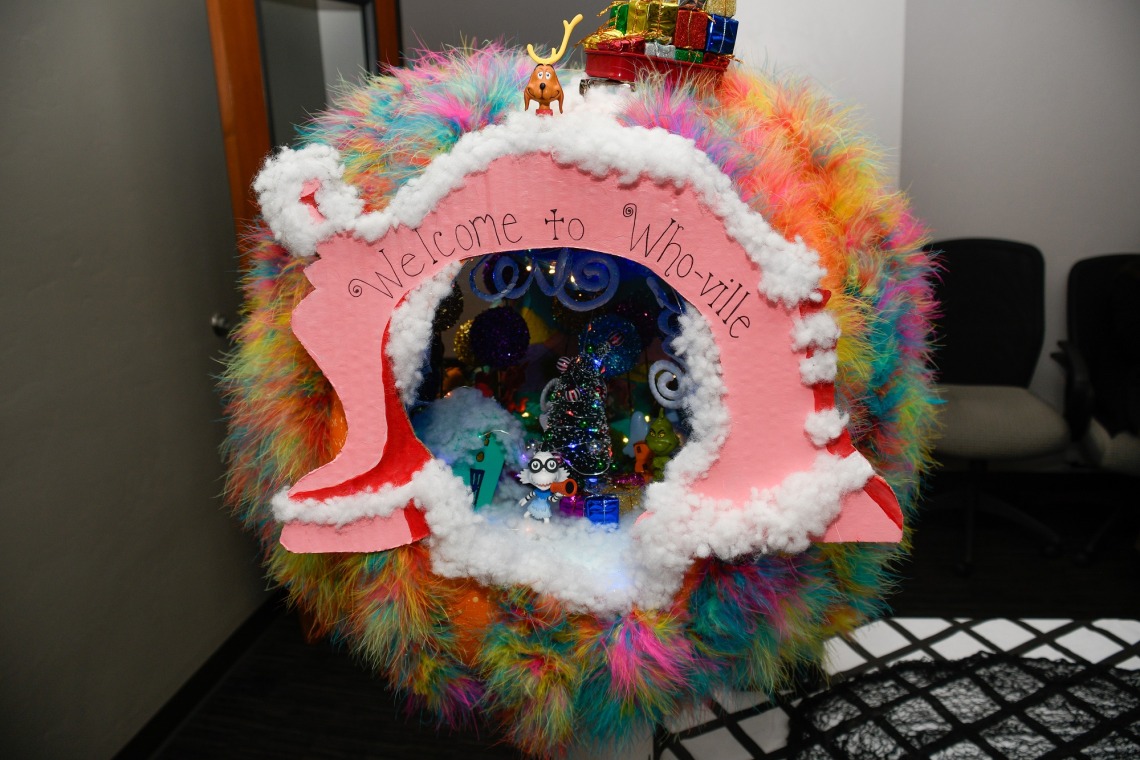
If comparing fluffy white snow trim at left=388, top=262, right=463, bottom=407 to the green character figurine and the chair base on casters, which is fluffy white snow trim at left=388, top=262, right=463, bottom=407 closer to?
the green character figurine

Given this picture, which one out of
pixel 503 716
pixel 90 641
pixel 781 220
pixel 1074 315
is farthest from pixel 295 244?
pixel 1074 315

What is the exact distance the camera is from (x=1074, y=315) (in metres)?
2.57

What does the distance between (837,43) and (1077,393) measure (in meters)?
1.64

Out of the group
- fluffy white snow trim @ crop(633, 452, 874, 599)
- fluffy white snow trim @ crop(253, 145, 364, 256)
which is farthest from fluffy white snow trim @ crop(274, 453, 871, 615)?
fluffy white snow trim @ crop(253, 145, 364, 256)

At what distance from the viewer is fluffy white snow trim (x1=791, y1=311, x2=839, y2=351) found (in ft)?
2.82

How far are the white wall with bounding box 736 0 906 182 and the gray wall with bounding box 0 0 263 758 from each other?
1.28 meters

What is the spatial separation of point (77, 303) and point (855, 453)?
1.45 meters

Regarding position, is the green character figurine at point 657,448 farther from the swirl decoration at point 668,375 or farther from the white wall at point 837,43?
the white wall at point 837,43

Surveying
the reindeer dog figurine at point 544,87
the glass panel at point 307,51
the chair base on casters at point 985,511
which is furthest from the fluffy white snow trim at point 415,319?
the chair base on casters at point 985,511

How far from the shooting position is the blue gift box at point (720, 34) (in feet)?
3.10

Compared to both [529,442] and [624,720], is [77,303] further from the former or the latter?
[624,720]

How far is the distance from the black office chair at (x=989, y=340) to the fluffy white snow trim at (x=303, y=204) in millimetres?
2083

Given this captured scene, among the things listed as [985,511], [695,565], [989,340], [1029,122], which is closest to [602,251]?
[695,565]

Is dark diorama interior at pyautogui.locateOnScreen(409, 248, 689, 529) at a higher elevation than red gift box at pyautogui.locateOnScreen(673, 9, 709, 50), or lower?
lower
